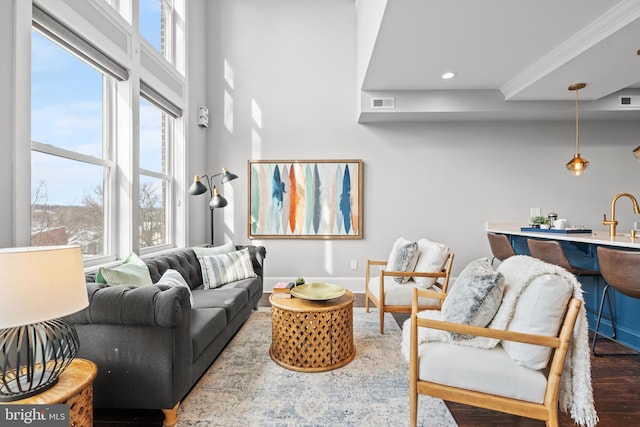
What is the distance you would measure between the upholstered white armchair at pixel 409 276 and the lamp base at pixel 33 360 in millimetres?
2225

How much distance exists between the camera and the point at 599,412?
1.83m

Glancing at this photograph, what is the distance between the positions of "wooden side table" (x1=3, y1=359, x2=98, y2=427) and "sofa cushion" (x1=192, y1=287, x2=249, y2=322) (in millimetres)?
1072

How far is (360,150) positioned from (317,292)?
254 centimetres

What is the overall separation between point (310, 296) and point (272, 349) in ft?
1.71

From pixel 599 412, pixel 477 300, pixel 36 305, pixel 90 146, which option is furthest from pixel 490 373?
pixel 90 146

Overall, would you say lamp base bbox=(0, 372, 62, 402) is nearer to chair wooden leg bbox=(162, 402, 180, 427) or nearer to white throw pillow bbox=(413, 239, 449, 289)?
chair wooden leg bbox=(162, 402, 180, 427)

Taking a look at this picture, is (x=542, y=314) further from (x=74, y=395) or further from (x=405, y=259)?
(x=74, y=395)

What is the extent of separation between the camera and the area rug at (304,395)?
1740 millimetres

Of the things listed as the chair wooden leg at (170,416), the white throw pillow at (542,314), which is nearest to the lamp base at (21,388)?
the chair wooden leg at (170,416)

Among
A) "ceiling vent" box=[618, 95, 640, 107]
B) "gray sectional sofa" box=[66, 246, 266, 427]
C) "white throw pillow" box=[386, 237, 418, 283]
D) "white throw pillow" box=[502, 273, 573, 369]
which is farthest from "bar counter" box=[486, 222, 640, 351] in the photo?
"gray sectional sofa" box=[66, 246, 266, 427]

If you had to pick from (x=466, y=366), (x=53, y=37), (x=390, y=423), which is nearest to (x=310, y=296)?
(x=390, y=423)

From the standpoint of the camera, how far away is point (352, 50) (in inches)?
175

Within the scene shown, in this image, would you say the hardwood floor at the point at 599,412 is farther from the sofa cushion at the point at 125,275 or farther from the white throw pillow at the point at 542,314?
the sofa cushion at the point at 125,275

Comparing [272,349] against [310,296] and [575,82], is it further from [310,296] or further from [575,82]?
[575,82]
